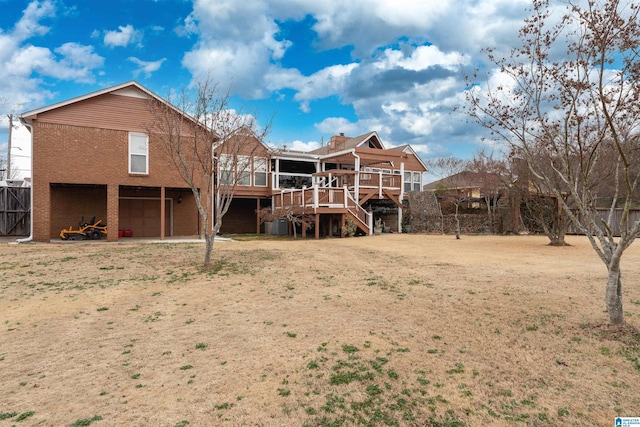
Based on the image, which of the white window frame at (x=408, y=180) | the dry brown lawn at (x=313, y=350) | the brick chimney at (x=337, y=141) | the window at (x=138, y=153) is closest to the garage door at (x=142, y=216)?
the window at (x=138, y=153)

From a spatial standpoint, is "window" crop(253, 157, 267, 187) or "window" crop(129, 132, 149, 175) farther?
"window" crop(253, 157, 267, 187)

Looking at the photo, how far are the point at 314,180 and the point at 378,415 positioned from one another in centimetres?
1984

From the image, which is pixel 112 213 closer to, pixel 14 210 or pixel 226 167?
pixel 14 210

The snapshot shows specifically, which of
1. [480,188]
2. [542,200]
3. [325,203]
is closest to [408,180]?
[480,188]

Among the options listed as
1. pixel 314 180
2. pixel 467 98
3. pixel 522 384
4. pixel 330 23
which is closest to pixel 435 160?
pixel 314 180

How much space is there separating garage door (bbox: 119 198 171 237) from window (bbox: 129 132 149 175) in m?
2.56

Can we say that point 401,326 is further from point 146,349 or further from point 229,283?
point 229,283

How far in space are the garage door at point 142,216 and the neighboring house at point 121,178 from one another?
0.14 feet

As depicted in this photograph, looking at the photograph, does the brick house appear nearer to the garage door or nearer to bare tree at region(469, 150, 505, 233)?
the garage door

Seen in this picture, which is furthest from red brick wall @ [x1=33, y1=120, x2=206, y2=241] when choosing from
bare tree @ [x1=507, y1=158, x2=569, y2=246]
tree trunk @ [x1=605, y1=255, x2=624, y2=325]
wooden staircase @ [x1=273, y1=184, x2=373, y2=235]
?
bare tree @ [x1=507, y1=158, x2=569, y2=246]

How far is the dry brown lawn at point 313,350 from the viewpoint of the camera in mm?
3146

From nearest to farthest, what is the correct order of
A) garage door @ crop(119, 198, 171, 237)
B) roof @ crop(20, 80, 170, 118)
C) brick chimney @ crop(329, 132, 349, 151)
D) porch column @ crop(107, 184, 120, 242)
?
1. roof @ crop(20, 80, 170, 118)
2. porch column @ crop(107, 184, 120, 242)
3. garage door @ crop(119, 198, 171, 237)
4. brick chimney @ crop(329, 132, 349, 151)

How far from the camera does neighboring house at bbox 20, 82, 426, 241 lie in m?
14.8

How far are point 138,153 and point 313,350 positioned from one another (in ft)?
48.6
